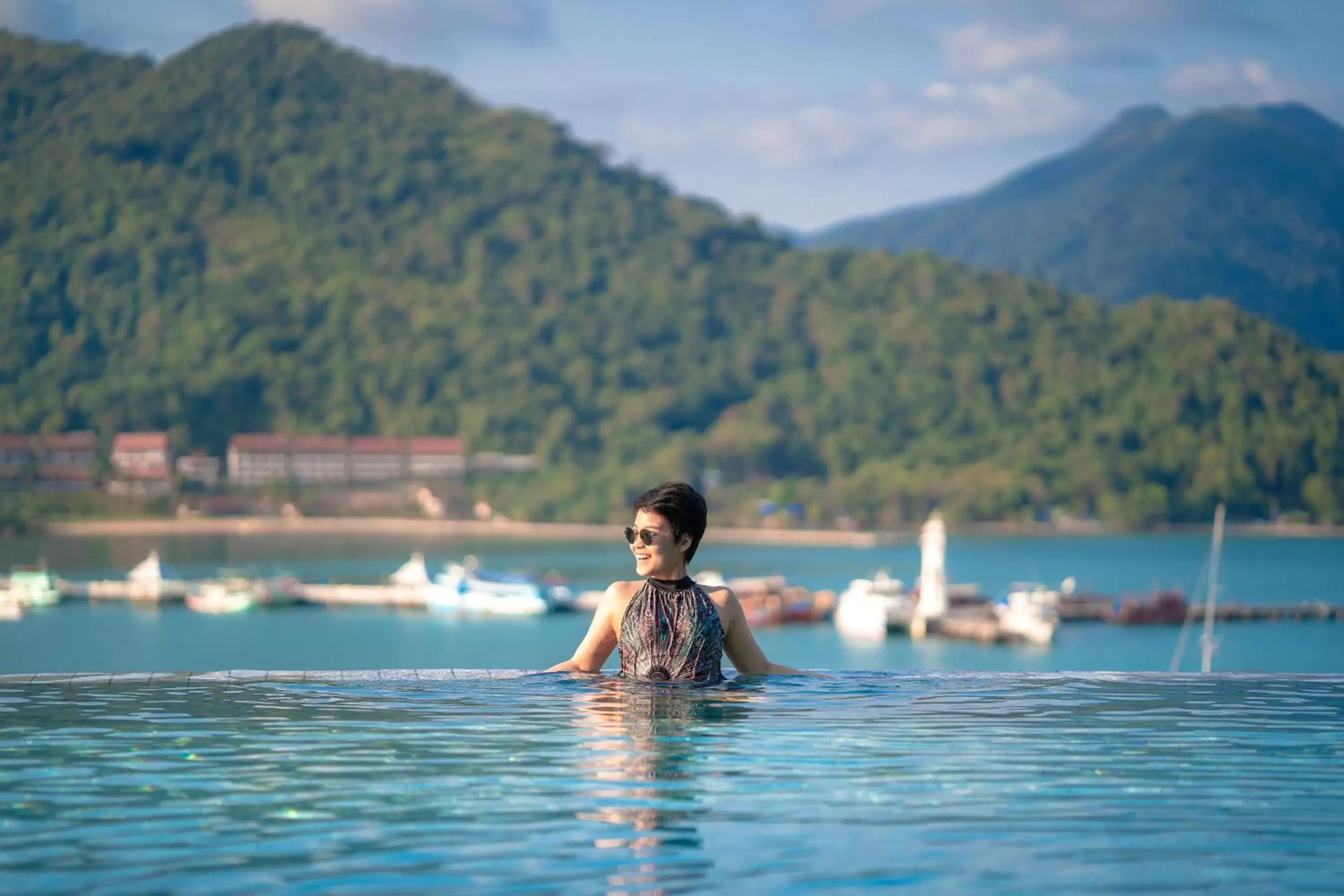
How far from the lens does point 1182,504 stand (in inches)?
6860

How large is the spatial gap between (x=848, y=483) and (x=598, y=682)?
168502 mm

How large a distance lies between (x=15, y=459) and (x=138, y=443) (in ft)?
35.8

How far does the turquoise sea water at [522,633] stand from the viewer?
68.8 m

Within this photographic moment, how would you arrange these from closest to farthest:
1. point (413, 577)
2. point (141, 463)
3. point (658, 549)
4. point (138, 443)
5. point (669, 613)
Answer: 1. point (658, 549)
2. point (669, 613)
3. point (413, 577)
4. point (141, 463)
5. point (138, 443)

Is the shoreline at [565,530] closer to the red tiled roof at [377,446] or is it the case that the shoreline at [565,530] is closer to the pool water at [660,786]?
the red tiled roof at [377,446]

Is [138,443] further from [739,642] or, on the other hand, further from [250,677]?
[739,642]

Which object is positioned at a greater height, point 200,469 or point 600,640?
point 200,469

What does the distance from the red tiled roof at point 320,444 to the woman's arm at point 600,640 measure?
584 ft

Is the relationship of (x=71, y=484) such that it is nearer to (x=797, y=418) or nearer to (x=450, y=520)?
(x=450, y=520)

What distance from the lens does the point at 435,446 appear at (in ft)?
610

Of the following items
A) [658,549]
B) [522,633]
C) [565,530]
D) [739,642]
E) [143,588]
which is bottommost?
[522,633]

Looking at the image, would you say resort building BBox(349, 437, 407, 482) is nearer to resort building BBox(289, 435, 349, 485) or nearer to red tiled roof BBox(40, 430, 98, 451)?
resort building BBox(289, 435, 349, 485)

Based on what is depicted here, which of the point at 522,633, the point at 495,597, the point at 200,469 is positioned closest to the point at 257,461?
the point at 200,469

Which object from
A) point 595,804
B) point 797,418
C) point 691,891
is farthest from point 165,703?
point 797,418
